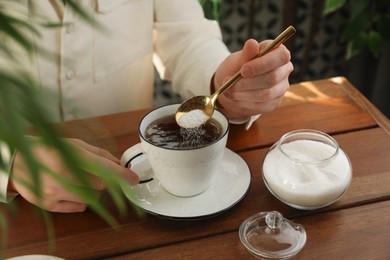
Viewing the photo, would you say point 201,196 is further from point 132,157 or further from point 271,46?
point 271,46

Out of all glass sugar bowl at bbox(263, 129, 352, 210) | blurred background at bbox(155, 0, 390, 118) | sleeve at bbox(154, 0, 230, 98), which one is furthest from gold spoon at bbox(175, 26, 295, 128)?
blurred background at bbox(155, 0, 390, 118)

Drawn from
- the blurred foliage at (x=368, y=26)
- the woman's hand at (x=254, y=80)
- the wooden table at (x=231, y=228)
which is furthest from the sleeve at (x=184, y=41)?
the blurred foliage at (x=368, y=26)

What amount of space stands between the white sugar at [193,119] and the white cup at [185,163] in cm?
2

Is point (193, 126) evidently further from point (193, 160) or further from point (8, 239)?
point (8, 239)

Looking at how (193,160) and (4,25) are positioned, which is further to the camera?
(193,160)

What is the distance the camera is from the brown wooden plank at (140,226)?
69 centimetres

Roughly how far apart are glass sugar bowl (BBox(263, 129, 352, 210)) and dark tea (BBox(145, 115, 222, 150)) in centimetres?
10

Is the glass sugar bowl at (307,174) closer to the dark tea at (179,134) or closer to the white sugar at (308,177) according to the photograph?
the white sugar at (308,177)

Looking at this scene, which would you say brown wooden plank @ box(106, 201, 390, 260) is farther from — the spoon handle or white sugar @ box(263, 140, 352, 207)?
the spoon handle

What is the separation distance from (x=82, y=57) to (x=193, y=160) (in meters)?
0.51

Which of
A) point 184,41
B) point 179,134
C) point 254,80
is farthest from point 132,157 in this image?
point 184,41

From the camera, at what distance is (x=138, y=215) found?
0.74 metres

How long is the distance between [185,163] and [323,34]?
4.78 ft

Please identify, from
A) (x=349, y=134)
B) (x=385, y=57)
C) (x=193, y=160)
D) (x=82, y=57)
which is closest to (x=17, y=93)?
(x=193, y=160)
